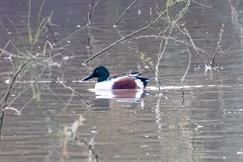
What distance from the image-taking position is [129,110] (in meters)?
15.6

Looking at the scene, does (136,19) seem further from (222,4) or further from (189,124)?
(189,124)

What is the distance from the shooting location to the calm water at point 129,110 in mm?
11891

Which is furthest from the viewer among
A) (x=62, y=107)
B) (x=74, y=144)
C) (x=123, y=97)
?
(x=123, y=97)

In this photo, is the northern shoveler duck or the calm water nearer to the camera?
the calm water

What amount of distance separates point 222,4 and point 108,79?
1681 cm

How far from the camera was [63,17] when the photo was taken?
34.2 meters

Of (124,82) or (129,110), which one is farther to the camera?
(124,82)

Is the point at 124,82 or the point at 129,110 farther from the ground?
the point at 124,82

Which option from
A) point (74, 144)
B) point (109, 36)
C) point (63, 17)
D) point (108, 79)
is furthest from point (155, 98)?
point (63, 17)

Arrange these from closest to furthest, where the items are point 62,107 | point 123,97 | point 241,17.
A: 1. point 62,107
2. point 123,97
3. point 241,17

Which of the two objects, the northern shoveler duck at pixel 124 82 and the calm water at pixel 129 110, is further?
the northern shoveler duck at pixel 124 82

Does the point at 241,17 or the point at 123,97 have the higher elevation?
the point at 241,17

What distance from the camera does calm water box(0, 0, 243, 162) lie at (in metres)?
11.9

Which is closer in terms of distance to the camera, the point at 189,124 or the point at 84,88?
the point at 189,124
